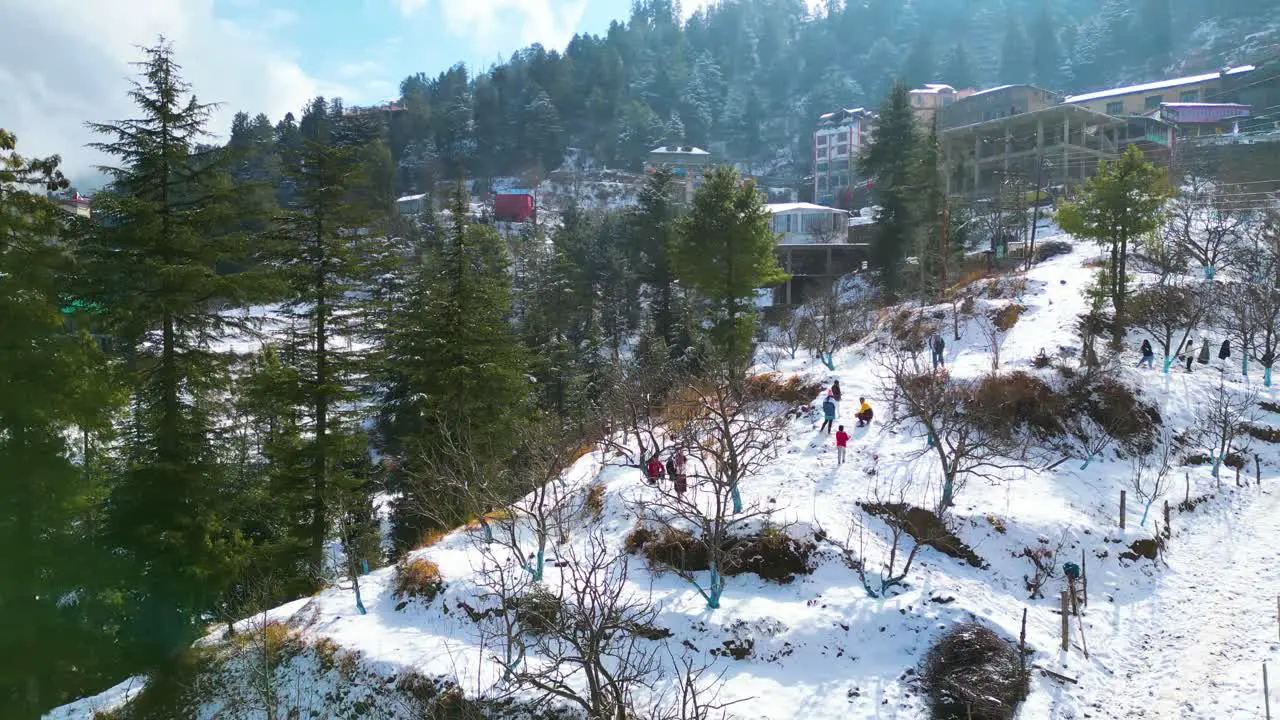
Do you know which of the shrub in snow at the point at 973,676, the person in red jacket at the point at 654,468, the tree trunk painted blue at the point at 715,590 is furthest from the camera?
the person in red jacket at the point at 654,468

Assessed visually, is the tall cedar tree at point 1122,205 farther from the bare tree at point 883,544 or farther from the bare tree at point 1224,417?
the bare tree at point 883,544

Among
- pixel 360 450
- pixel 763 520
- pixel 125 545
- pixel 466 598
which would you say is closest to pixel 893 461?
pixel 763 520

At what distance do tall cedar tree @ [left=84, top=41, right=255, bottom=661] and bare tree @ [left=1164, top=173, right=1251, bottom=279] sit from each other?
34.5 m

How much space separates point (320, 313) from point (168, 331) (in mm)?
3688

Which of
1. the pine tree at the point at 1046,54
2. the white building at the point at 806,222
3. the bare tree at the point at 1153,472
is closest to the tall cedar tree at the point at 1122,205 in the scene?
the bare tree at the point at 1153,472

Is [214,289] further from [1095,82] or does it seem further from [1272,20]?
[1272,20]

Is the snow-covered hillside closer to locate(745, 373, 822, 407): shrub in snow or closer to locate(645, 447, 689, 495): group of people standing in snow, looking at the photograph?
locate(645, 447, 689, 495): group of people standing in snow

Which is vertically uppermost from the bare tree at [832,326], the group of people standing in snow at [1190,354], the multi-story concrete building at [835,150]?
the multi-story concrete building at [835,150]

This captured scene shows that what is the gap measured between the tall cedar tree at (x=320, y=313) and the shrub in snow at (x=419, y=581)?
8.59ft

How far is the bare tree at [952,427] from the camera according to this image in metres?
18.7

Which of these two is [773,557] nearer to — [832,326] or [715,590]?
[715,590]

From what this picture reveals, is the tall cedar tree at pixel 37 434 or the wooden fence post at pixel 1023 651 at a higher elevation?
the tall cedar tree at pixel 37 434

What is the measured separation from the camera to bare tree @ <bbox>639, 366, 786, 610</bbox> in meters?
15.4

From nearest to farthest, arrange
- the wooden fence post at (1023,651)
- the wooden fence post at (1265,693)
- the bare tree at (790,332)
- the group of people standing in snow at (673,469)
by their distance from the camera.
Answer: the wooden fence post at (1265,693) → the wooden fence post at (1023,651) → the group of people standing in snow at (673,469) → the bare tree at (790,332)
